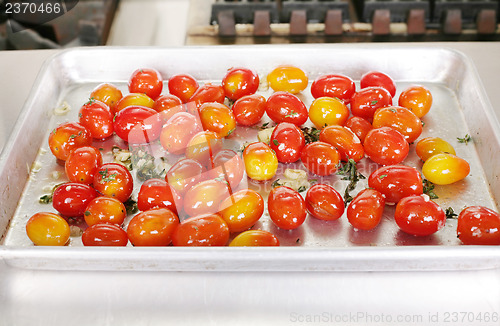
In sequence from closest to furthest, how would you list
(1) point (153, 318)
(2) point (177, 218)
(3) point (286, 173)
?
(1) point (153, 318) < (2) point (177, 218) < (3) point (286, 173)

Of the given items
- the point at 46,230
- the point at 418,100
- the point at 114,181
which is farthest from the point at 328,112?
the point at 46,230

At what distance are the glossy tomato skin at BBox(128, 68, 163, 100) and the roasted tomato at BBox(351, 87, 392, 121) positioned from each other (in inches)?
16.7

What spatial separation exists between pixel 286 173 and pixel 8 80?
2.34ft

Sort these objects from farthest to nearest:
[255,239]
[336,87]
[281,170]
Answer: [336,87] → [281,170] → [255,239]

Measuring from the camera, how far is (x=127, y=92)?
48.7 inches

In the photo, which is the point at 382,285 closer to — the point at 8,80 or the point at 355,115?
the point at 355,115

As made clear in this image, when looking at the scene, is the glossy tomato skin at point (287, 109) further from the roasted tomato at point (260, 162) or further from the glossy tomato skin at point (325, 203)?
the glossy tomato skin at point (325, 203)

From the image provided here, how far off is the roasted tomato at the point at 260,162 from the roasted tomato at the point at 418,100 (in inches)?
12.8

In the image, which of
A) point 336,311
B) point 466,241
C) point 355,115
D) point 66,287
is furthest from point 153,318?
point 355,115

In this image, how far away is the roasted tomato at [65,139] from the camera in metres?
1.03

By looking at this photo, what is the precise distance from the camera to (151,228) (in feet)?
2.78

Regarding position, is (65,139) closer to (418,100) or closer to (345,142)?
(345,142)

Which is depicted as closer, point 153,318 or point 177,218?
point 153,318

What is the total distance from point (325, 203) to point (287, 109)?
0.87 feet
